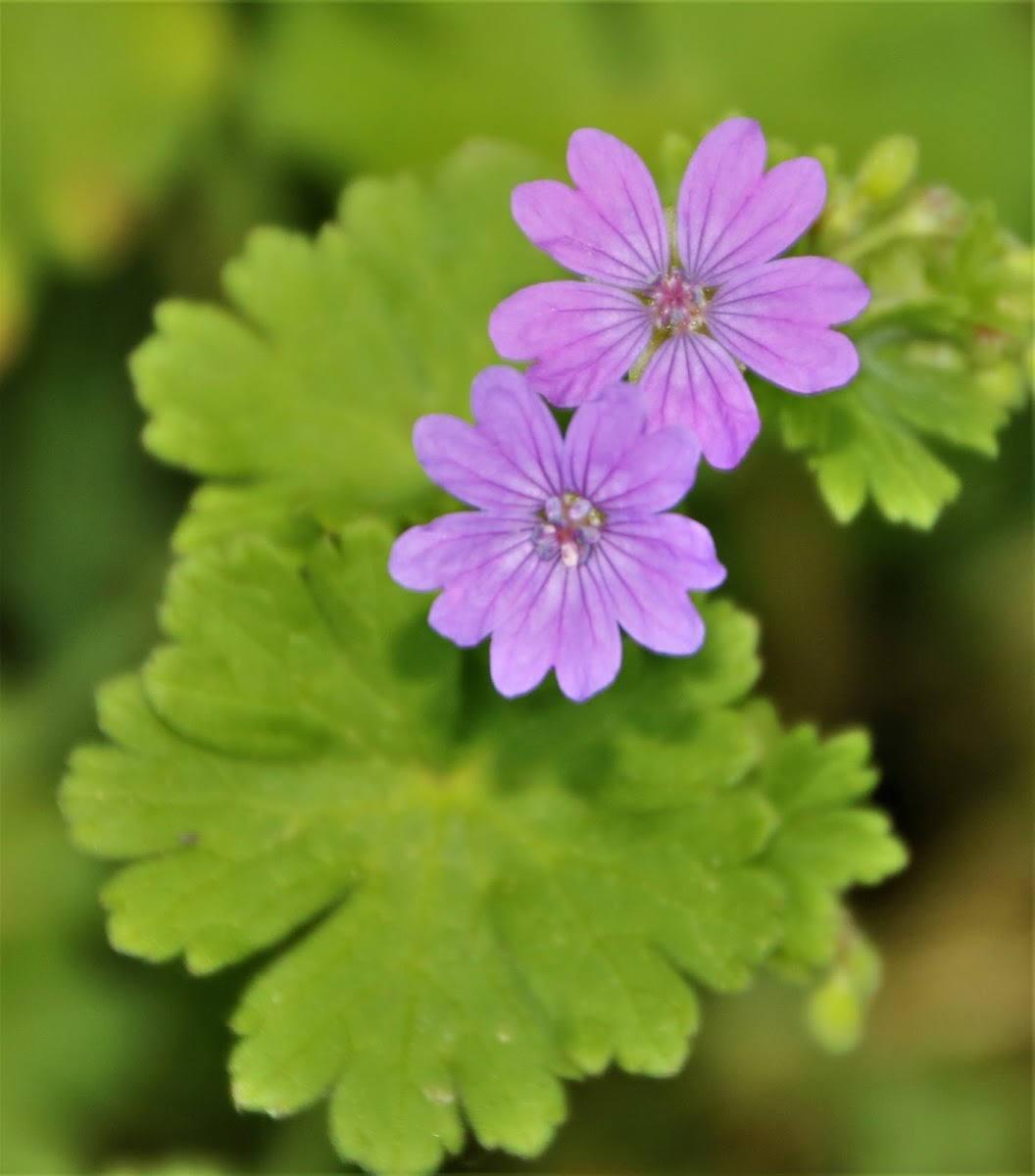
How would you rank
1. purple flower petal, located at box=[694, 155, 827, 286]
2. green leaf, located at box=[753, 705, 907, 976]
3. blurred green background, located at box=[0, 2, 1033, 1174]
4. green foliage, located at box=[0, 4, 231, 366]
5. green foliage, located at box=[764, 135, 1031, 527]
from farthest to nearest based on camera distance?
green foliage, located at box=[0, 4, 231, 366] → blurred green background, located at box=[0, 2, 1033, 1174] → green leaf, located at box=[753, 705, 907, 976] → green foliage, located at box=[764, 135, 1031, 527] → purple flower petal, located at box=[694, 155, 827, 286]

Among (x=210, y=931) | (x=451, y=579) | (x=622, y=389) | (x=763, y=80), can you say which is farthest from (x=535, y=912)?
(x=763, y=80)

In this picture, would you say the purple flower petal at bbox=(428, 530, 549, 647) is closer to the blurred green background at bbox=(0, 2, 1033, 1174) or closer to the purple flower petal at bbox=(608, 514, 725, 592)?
the purple flower petal at bbox=(608, 514, 725, 592)

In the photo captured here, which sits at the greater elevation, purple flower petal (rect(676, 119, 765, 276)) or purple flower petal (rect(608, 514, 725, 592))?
purple flower petal (rect(676, 119, 765, 276))

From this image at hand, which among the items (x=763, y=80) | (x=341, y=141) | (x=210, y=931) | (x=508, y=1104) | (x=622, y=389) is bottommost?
(x=508, y=1104)

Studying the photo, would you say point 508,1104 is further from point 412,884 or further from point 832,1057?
point 832,1057

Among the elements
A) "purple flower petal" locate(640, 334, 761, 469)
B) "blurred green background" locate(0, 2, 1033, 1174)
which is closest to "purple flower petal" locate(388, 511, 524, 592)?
"purple flower petal" locate(640, 334, 761, 469)

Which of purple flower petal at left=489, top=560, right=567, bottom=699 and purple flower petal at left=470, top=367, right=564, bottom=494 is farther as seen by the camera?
purple flower petal at left=489, top=560, right=567, bottom=699

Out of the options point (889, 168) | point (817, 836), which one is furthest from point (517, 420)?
point (817, 836)

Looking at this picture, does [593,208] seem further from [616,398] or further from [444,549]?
[444,549]
